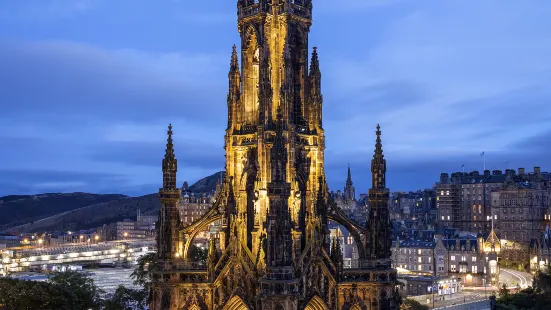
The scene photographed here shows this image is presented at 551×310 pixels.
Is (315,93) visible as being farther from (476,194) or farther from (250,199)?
(476,194)

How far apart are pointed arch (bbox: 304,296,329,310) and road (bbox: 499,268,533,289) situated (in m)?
94.8

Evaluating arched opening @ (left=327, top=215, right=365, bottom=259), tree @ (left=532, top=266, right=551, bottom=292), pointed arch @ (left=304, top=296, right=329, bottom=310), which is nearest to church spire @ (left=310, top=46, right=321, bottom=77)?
arched opening @ (left=327, top=215, right=365, bottom=259)

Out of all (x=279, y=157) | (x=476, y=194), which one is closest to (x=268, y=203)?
(x=279, y=157)

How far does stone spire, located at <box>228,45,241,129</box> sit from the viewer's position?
2828 cm

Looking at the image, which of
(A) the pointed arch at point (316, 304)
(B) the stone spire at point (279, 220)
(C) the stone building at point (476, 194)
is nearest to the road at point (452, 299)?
(C) the stone building at point (476, 194)

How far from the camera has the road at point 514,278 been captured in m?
116

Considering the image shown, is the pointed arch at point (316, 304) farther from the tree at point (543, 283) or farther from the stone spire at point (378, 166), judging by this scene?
the tree at point (543, 283)

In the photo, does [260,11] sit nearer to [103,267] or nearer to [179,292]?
[179,292]

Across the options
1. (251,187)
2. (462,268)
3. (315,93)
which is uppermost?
(315,93)

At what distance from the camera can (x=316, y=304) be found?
2653 cm

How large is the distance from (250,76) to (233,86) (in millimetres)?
809

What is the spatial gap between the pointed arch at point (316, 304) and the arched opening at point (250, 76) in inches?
294

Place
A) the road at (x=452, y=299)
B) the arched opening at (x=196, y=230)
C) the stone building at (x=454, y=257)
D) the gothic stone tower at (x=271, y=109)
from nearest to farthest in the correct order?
1. the gothic stone tower at (x=271, y=109)
2. the arched opening at (x=196, y=230)
3. the road at (x=452, y=299)
4. the stone building at (x=454, y=257)

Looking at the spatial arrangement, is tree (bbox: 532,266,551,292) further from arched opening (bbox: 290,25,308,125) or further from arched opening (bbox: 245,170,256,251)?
arched opening (bbox: 245,170,256,251)
